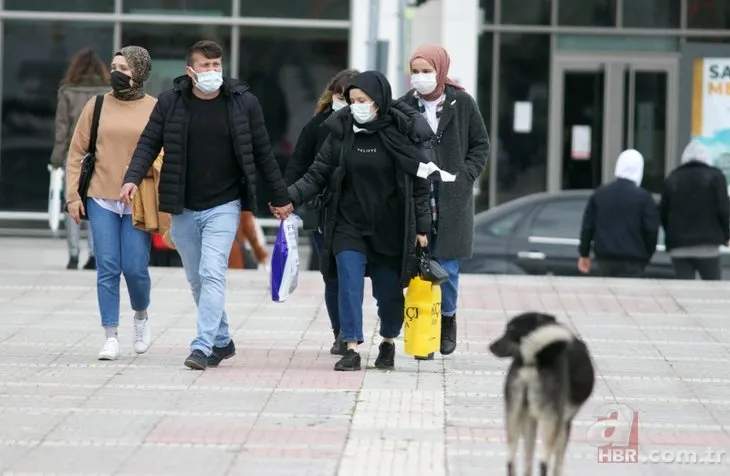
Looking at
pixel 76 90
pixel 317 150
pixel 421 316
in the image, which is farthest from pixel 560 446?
pixel 76 90

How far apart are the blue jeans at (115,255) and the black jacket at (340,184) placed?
0.99 metres

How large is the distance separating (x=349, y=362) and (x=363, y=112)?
55.1 inches

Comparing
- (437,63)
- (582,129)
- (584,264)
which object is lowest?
(584,264)

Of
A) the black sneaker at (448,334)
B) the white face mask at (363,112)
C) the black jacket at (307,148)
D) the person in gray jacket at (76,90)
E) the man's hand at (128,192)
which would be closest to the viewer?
the man's hand at (128,192)

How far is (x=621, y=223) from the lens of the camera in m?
14.8

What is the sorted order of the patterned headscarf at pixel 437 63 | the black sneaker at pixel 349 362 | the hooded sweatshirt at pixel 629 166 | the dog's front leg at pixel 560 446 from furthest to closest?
the hooded sweatshirt at pixel 629 166 < the patterned headscarf at pixel 437 63 < the black sneaker at pixel 349 362 < the dog's front leg at pixel 560 446

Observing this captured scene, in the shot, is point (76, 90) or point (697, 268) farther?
point (697, 268)

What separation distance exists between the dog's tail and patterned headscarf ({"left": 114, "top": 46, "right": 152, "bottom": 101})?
440 cm

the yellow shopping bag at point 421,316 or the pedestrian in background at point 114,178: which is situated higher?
the pedestrian in background at point 114,178

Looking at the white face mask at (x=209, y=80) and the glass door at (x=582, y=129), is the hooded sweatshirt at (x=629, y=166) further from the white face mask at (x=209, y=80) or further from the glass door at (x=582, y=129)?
the glass door at (x=582, y=129)

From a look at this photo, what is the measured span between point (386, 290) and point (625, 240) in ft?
19.0

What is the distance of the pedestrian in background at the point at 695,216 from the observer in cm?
1505

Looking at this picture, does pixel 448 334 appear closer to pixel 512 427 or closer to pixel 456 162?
pixel 456 162

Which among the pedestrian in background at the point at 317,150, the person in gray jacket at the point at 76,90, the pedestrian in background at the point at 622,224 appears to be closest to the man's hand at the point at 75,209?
the pedestrian in background at the point at 317,150
